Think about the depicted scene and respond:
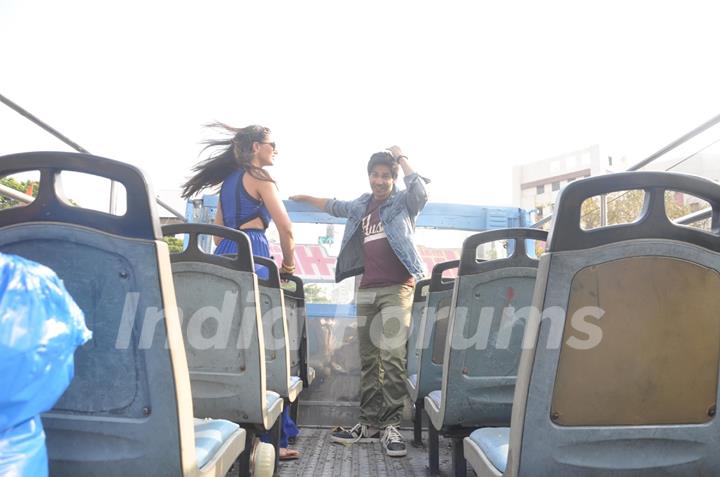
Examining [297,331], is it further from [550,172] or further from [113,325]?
[550,172]

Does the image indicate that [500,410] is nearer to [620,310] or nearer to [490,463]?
[490,463]

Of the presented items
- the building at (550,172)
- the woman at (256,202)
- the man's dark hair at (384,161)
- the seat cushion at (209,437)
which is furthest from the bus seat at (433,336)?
the building at (550,172)

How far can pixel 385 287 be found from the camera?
3.45 meters

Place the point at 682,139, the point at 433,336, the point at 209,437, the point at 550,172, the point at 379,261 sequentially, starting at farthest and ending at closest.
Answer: the point at 550,172
the point at 379,261
the point at 433,336
the point at 682,139
the point at 209,437

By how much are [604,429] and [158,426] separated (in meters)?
1.07

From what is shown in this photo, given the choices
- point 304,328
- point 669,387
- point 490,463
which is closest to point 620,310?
point 669,387

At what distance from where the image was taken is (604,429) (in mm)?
1250

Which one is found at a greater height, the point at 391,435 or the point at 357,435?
the point at 391,435

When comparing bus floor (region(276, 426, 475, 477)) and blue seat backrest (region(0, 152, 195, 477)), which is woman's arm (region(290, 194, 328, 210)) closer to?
bus floor (region(276, 426, 475, 477))

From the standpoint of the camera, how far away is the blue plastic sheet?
32.8 inches

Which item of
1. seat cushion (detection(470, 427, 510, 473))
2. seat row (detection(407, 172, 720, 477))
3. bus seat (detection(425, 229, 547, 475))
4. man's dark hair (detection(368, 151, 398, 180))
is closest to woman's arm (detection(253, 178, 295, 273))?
man's dark hair (detection(368, 151, 398, 180))

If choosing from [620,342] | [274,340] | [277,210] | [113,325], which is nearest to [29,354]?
[113,325]

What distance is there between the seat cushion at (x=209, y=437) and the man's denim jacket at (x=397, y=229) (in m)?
1.91

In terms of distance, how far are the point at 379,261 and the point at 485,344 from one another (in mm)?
1411
